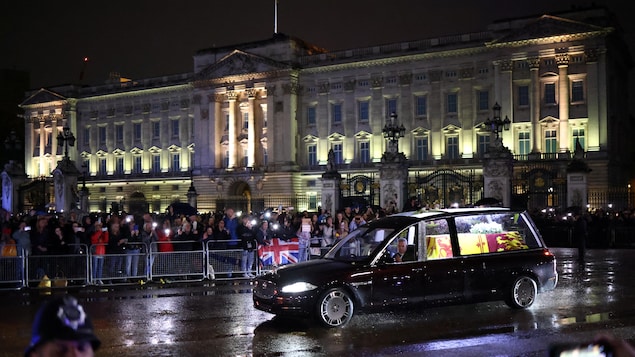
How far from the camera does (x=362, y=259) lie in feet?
38.4

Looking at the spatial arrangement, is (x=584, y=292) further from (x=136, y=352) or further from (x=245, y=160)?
(x=245, y=160)

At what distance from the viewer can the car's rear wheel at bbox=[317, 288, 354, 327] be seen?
11.1 metres

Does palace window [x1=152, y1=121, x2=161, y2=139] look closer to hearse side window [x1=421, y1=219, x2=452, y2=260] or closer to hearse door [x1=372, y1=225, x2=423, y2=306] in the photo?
hearse side window [x1=421, y1=219, x2=452, y2=260]

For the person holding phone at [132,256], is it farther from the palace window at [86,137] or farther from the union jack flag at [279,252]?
the palace window at [86,137]

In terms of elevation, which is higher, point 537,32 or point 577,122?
point 537,32

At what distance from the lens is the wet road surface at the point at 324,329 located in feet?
31.5

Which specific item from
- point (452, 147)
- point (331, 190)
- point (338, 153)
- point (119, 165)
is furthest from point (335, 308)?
point (119, 165)

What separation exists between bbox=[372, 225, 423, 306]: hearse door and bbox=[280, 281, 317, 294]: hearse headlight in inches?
42.4


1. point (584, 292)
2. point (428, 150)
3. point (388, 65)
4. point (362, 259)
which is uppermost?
point (388, 65)

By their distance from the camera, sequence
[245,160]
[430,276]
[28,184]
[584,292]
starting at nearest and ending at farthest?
1. [430,276]
2. [584,292]
3. [28,184]
4. [245,160]

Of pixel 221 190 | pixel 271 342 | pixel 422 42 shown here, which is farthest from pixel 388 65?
pixel 271 342

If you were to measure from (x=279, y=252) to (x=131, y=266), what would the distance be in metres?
3.95

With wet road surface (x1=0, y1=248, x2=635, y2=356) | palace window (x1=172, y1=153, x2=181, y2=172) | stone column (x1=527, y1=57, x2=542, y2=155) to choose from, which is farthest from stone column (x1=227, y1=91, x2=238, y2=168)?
wet road surface (x1=0, y1=248, x2=635, y2=356)

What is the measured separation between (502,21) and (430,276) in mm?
49321
